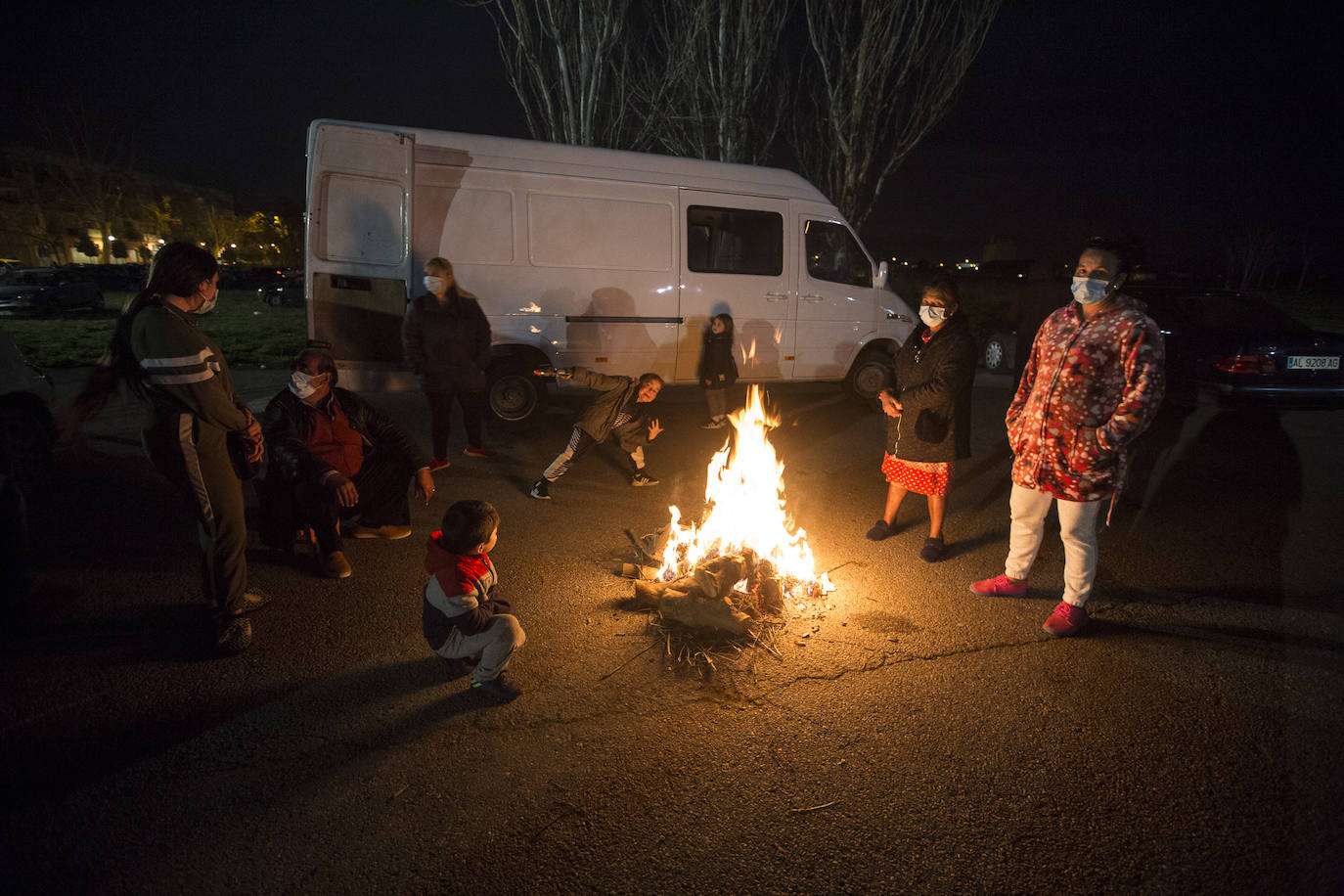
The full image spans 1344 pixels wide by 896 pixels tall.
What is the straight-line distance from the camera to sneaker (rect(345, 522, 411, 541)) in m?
4.95

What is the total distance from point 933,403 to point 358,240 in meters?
5.88

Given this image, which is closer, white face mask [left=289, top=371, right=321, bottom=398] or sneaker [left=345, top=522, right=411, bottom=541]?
white face mask [left=289, top=371, right=321, bottom=398]

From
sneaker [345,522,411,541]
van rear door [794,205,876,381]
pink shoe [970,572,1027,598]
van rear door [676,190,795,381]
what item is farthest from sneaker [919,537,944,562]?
van rear door [794,205,876,381]

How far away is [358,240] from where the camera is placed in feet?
23.5

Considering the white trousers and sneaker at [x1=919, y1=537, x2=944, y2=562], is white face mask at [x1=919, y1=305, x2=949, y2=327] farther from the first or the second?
sneaker at [x1=919, y1=537, x2=944, y2=562]

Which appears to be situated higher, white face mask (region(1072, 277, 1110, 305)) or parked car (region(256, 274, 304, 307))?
parked car (region(256, 274, 304, 307))

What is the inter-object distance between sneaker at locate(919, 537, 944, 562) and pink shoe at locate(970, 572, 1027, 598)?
1.63 feet

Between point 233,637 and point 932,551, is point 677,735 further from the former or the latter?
point 932,551

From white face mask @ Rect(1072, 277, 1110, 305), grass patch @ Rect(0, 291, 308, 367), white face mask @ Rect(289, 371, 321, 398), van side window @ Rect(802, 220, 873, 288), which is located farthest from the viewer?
grass patch @ Rect(0, 291, 308, 367)

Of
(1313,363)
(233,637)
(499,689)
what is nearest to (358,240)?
(233,637)

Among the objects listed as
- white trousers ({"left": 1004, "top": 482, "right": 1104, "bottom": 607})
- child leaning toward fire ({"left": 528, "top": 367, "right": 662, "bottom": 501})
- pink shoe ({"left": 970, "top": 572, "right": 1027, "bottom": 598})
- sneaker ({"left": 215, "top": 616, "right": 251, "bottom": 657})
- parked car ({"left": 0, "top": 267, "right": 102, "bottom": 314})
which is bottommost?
sneaker ({"left": 215, "top": 616, "right": 251, "bottom": 657})

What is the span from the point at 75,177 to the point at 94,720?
2163 inches

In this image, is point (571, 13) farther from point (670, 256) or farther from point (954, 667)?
point (954, 667)

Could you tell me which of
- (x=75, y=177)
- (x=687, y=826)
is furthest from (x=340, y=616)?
(x=75, y=177)
